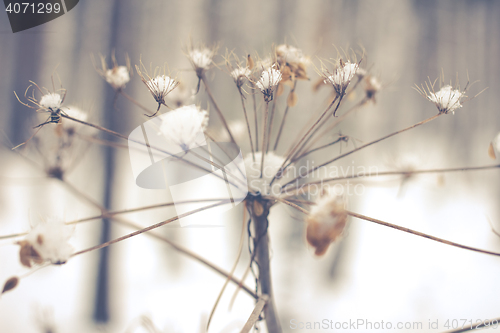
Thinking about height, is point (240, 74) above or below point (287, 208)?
above

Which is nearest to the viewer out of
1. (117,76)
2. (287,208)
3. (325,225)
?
(325,225)

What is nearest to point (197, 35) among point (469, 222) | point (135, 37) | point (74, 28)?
point (135, 37)

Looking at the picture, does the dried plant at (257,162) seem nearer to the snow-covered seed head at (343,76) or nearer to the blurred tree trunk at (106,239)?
the snow-covered seed head at (343,76)

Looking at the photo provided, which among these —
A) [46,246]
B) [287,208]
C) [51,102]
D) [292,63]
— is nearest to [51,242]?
[46,246]

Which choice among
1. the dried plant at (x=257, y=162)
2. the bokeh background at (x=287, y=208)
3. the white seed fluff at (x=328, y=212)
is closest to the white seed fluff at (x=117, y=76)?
the dried plant at (x=257, y=162)

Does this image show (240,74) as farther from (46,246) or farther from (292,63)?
(46,246)

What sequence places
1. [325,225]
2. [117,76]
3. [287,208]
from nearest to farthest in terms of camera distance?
[325,225], [117,76], [287,208]

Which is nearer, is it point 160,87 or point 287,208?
point 160,87

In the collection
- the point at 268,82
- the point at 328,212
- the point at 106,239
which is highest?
the point at 268,82
